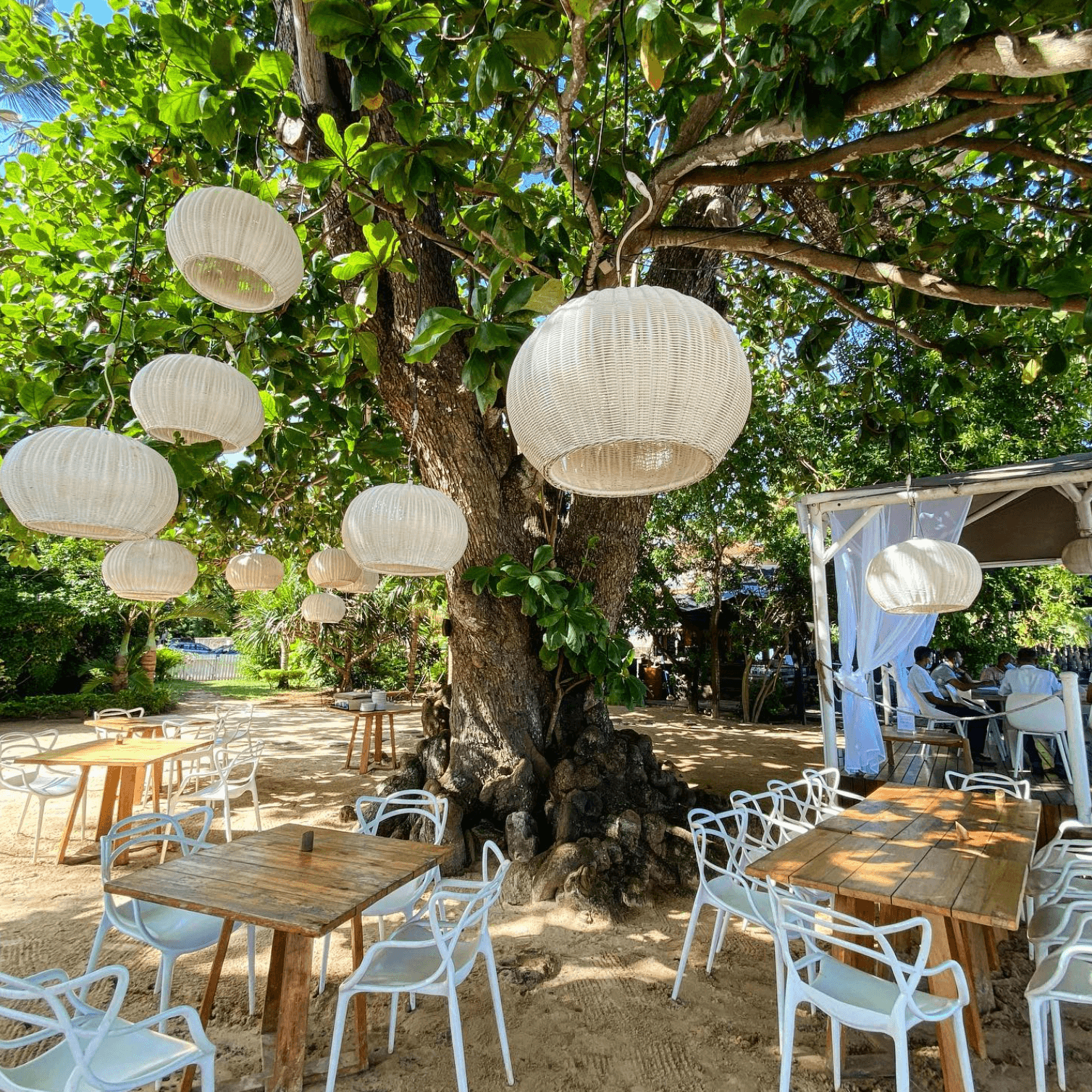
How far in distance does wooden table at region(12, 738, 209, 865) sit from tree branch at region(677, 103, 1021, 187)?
Answer: 192 inches

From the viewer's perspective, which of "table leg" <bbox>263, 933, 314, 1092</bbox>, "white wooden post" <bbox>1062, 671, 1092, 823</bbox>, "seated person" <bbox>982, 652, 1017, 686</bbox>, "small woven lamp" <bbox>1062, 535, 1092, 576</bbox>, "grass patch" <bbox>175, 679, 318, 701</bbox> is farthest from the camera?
"grass patch" <bbox>175, 679, 318, 701</bbox>

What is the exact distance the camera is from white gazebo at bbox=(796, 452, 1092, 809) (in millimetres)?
5387

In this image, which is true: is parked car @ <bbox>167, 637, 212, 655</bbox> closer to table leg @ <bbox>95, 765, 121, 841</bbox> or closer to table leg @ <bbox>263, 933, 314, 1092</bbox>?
table leg @ <bbox>95, 765, 121, 841</bbox>

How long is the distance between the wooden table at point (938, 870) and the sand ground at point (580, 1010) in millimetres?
355

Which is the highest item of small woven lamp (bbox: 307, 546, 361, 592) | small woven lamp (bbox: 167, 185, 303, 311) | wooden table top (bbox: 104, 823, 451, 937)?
small woven lamp (bbox: 167, 185, 303, 311)

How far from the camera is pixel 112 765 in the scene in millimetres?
4531

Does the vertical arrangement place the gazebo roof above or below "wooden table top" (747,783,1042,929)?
above

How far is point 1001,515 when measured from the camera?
6.98 m

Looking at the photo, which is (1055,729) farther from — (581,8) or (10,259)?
(10,259)

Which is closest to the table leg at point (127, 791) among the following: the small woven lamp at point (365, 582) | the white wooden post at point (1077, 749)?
the small woven lamp at point (365, 582)

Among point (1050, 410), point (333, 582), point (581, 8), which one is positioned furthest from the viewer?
point (1050, 410)

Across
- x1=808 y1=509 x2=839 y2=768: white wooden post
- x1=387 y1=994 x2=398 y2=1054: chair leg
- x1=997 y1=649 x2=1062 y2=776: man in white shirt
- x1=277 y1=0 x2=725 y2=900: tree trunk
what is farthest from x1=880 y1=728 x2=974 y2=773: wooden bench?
x1=387 y1=994 x2=398 y2=1054: chair leg

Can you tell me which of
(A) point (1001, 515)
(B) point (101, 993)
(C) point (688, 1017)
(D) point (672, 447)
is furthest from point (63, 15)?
(A) point (1001, 515)

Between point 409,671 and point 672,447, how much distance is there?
1258cm
